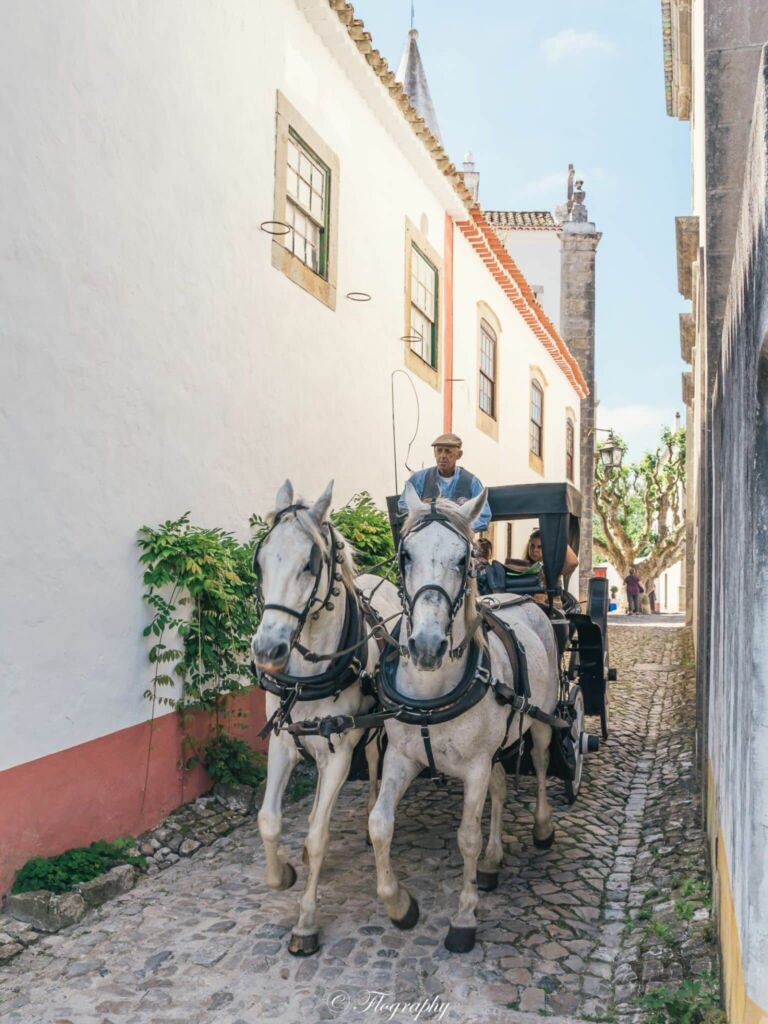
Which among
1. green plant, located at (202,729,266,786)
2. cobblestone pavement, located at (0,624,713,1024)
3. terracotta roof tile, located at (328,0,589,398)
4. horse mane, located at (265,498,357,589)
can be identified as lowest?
cobblestone pavement, located at (0,624,713,1024)

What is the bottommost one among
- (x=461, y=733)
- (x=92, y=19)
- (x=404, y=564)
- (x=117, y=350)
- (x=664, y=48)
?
(x=461, y=733)

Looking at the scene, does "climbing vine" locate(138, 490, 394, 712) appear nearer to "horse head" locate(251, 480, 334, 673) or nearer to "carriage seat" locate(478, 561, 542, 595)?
"carriage seat" locate(478, 561, 542, 595)

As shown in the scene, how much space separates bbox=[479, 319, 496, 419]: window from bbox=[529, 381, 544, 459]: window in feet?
9.71

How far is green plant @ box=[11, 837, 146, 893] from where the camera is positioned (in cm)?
411

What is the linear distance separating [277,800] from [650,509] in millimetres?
28098

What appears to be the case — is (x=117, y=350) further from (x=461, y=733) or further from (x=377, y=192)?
(x=377, y=192)

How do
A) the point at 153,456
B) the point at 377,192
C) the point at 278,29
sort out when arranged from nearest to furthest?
1. the point at 153,456
2. the point at 278,29
3. the point at 377,192

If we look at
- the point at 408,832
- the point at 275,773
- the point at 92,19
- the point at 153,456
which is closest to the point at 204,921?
the point at 275,773

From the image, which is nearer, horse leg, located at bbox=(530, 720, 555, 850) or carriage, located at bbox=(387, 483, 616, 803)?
horse leg, located at bbox=(530, 720, 555, 850)

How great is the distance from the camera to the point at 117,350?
4.99m

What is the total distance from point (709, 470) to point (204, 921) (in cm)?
425

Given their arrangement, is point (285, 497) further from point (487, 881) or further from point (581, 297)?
point (581, 297)

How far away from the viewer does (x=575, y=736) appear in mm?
5547

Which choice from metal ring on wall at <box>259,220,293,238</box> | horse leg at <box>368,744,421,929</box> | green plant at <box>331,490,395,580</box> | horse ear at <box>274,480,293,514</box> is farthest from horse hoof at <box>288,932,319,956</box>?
Answer: metal ring on wall at <box>259,220,293,238</box>
